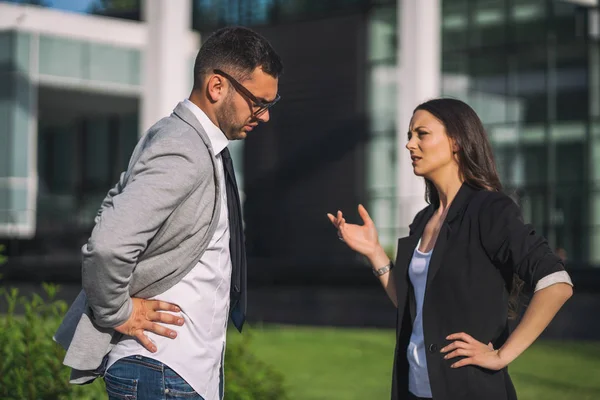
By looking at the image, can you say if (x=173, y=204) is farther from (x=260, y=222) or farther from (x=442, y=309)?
(x=260, y=222)

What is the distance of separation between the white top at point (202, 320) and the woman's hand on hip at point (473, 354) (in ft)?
2.62

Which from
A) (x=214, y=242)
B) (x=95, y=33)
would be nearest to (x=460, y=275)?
(x=214, y=242)

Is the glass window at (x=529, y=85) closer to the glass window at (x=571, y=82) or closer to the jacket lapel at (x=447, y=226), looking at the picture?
the glass window at (x=571, y=82)

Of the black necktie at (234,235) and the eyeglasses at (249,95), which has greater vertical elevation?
the eyeglasses at (249,95)

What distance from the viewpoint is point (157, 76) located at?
29125 mm

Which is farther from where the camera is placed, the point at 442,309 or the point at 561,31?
the point at 561,31

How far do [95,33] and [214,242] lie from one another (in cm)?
2961

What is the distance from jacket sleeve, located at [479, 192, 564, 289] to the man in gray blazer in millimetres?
855

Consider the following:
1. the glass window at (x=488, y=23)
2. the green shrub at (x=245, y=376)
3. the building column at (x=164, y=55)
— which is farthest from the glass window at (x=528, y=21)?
the green shrub at (x=245, y=376)

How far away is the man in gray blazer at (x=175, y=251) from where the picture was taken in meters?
2.88

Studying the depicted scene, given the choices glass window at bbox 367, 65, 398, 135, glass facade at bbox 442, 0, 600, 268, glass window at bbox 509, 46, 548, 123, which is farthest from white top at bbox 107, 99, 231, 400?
glass window at bbox 367, 65, 398, 135

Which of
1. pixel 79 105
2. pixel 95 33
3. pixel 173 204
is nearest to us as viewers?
pixel 173 204

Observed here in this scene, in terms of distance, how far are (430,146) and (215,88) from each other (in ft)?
2.85

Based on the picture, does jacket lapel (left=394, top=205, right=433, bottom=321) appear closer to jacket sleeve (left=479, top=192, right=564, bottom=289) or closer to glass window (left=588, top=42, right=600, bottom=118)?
jacket sleeve (left=479, top=192, right=564, bottom=289)
